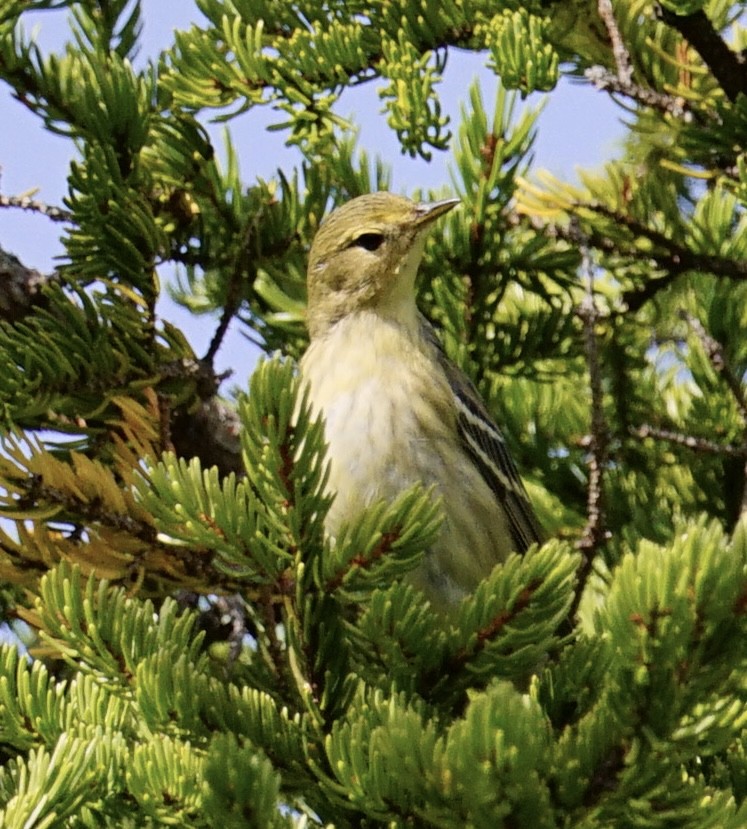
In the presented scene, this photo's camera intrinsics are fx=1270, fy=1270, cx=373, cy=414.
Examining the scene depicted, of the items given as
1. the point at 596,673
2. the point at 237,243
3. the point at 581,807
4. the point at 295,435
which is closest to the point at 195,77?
the point at 237,243

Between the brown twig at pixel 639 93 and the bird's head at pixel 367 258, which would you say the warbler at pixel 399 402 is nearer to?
the bird's head at pixel 367 258

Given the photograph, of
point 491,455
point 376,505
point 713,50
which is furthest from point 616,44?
point 376,505

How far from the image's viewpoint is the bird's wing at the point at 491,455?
3.53 metres

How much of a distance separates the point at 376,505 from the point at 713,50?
167 cm

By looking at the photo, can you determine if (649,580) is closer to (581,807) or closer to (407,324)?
(581,807)

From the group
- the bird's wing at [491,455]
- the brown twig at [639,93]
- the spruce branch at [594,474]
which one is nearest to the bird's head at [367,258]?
the bird's wing at [491,455]

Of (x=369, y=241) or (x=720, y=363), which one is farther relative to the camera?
(x=369, y=241)

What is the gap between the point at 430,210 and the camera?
11.5 feet

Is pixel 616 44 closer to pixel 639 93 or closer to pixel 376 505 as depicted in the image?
pixel 639 93

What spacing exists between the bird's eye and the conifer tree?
278 mm

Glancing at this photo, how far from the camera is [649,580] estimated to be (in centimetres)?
138

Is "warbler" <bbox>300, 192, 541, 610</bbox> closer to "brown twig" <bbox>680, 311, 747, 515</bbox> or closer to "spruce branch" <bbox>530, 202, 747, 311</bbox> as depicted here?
"spruce branch" <bbox>530, 202, 747, 311</bbox>

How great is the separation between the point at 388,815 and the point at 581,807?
0.81 feet

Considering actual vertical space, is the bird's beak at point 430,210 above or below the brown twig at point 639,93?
above
